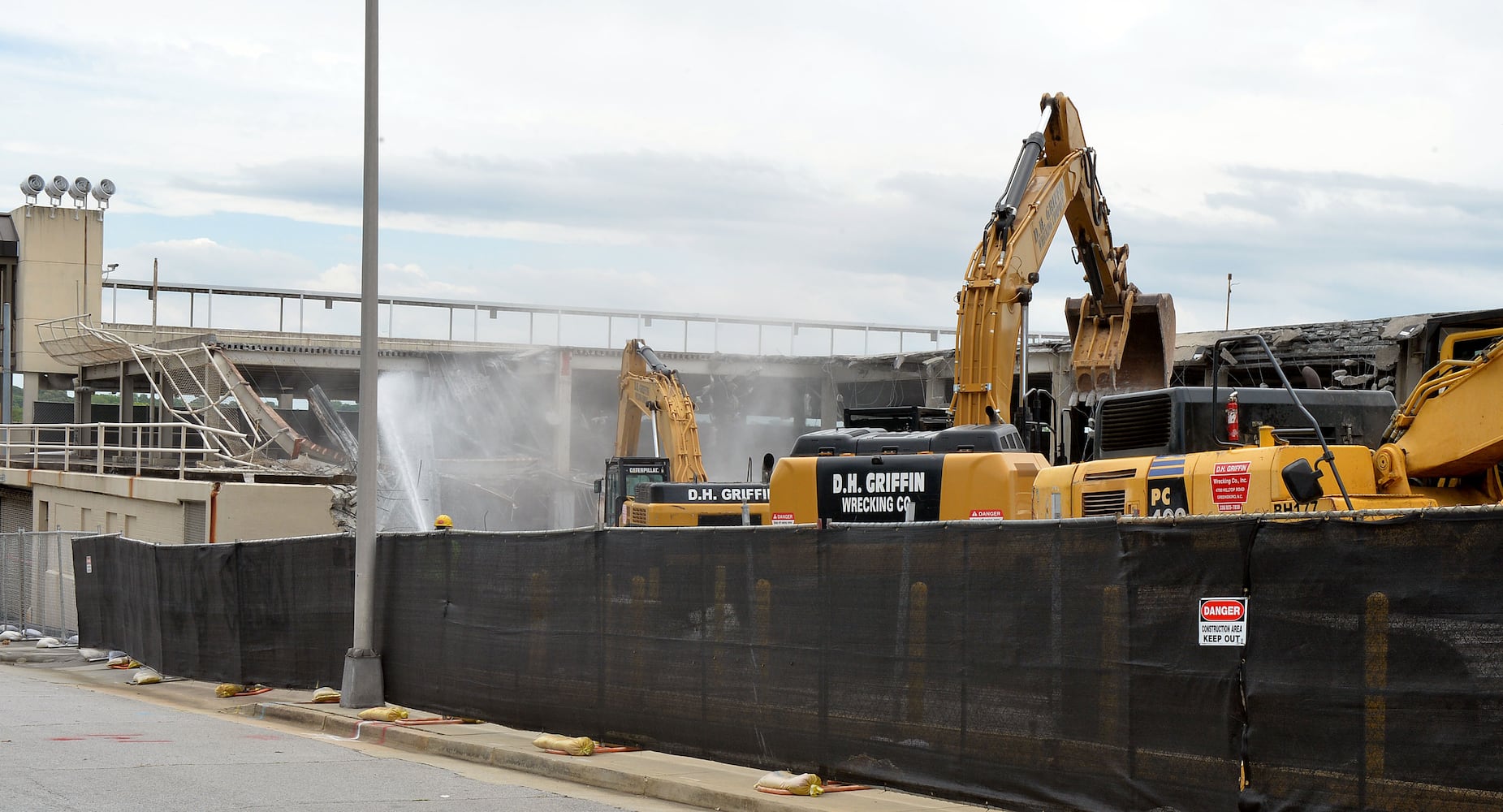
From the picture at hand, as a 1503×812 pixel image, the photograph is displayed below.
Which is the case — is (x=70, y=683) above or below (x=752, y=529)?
below

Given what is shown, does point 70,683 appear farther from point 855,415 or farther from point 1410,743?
point 1410,743

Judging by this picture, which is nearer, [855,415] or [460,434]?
[855,415]

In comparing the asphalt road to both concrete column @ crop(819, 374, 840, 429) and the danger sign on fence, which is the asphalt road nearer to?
the danger sign on fence

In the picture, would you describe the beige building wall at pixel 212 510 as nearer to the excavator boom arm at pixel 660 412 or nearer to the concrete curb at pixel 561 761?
the excavator boom arm at pixel 660 412

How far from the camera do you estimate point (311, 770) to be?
11.9m

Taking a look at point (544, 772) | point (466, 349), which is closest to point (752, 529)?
point (544, 772)

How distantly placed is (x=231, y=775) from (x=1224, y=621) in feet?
25.1

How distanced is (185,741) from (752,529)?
20.5ft

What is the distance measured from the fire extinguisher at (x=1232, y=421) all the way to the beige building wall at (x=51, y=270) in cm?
4242

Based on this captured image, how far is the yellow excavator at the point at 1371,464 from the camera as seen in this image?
10.9 meters

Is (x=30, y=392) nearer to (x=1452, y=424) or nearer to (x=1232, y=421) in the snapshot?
(x=1232, y=421)

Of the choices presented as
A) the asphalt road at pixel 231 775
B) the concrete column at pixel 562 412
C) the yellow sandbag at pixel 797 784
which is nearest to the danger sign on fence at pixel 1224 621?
the yellow sandbag at pixel 797 784

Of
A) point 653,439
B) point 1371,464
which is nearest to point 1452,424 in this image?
point 1371,464

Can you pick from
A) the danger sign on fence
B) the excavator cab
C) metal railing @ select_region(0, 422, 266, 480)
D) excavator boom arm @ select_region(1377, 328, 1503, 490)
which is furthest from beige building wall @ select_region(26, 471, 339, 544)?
the danger sign on fence
